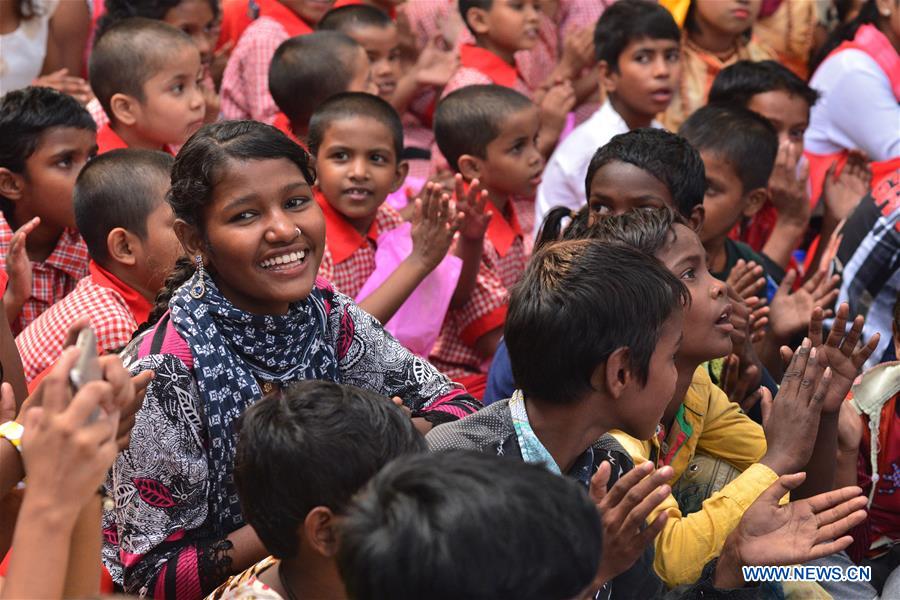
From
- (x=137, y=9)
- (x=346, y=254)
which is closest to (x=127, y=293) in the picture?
(x=346, y=254)

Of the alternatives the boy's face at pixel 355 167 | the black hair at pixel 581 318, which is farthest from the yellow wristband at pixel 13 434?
the boy's face at pixel 355 167

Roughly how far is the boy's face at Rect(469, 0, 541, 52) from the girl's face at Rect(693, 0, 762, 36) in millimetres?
718

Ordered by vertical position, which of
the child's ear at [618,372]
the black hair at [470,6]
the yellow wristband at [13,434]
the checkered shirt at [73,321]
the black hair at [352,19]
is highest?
the black hair at [470,6]

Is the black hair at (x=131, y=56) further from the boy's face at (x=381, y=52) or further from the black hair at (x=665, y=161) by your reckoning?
the black hair at (x=665, y=161)

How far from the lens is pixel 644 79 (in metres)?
4.54

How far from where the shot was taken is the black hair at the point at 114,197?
117 inches

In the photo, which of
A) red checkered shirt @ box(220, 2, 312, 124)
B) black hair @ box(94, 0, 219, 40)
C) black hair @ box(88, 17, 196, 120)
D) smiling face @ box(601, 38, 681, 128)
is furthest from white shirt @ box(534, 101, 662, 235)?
black hair @ box(94, 0, 219, 40)

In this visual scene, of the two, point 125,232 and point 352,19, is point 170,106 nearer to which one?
point 125,232

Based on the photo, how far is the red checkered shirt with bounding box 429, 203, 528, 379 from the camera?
141 inches

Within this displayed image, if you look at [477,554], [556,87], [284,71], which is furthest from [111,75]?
[477,554]

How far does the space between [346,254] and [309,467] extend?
183 centimetres

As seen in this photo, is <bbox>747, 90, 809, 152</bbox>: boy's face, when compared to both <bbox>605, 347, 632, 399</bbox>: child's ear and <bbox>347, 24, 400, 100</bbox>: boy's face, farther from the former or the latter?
<bbox>605, 347, 632, 399</bbox>: child's ear

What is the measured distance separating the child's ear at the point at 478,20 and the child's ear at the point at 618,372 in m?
3.27

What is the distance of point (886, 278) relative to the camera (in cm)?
344
